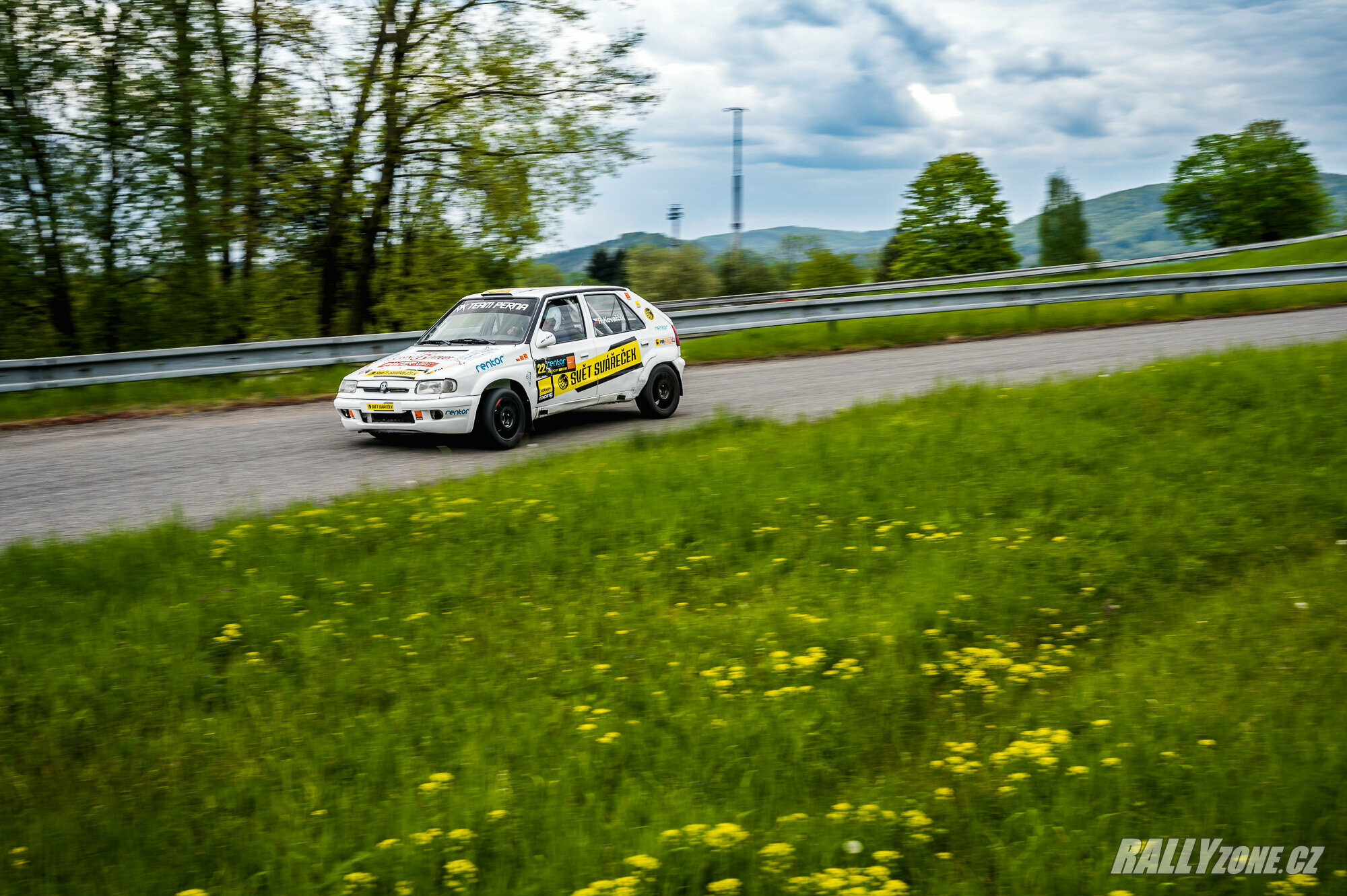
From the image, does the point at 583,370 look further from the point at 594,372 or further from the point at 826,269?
the point at 826,269

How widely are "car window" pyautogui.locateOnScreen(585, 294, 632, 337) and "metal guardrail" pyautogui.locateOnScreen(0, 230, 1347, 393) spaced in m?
4.61

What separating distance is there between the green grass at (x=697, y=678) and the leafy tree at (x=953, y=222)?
77954 millimetres

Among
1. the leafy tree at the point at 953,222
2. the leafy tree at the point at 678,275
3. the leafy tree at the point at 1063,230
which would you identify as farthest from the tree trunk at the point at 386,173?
the leafy tree at the point at 1063,230

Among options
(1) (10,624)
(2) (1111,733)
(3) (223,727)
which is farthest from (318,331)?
(2) (1111,733)

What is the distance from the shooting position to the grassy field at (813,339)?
13766mm

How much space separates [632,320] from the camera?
Answer: 40.2 ft

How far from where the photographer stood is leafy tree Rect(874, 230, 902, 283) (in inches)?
3538

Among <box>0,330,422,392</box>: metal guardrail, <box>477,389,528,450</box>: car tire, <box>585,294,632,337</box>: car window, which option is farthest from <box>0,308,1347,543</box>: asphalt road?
<box>0,330,422,392</box>: metal guardrail

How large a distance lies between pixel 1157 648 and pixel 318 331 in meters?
18.8

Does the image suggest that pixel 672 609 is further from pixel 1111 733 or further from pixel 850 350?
pixel 850 350

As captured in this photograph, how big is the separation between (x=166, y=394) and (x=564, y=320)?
6332 mm

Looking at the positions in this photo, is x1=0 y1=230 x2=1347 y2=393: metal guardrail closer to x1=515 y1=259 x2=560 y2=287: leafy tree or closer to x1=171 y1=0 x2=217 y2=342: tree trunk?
x1=171 y1=0 x2=217 y2=342: tree trunk

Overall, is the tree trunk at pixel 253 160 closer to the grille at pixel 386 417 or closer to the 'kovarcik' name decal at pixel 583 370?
the grille at pixel 386 417

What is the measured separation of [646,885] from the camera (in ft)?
11.1
